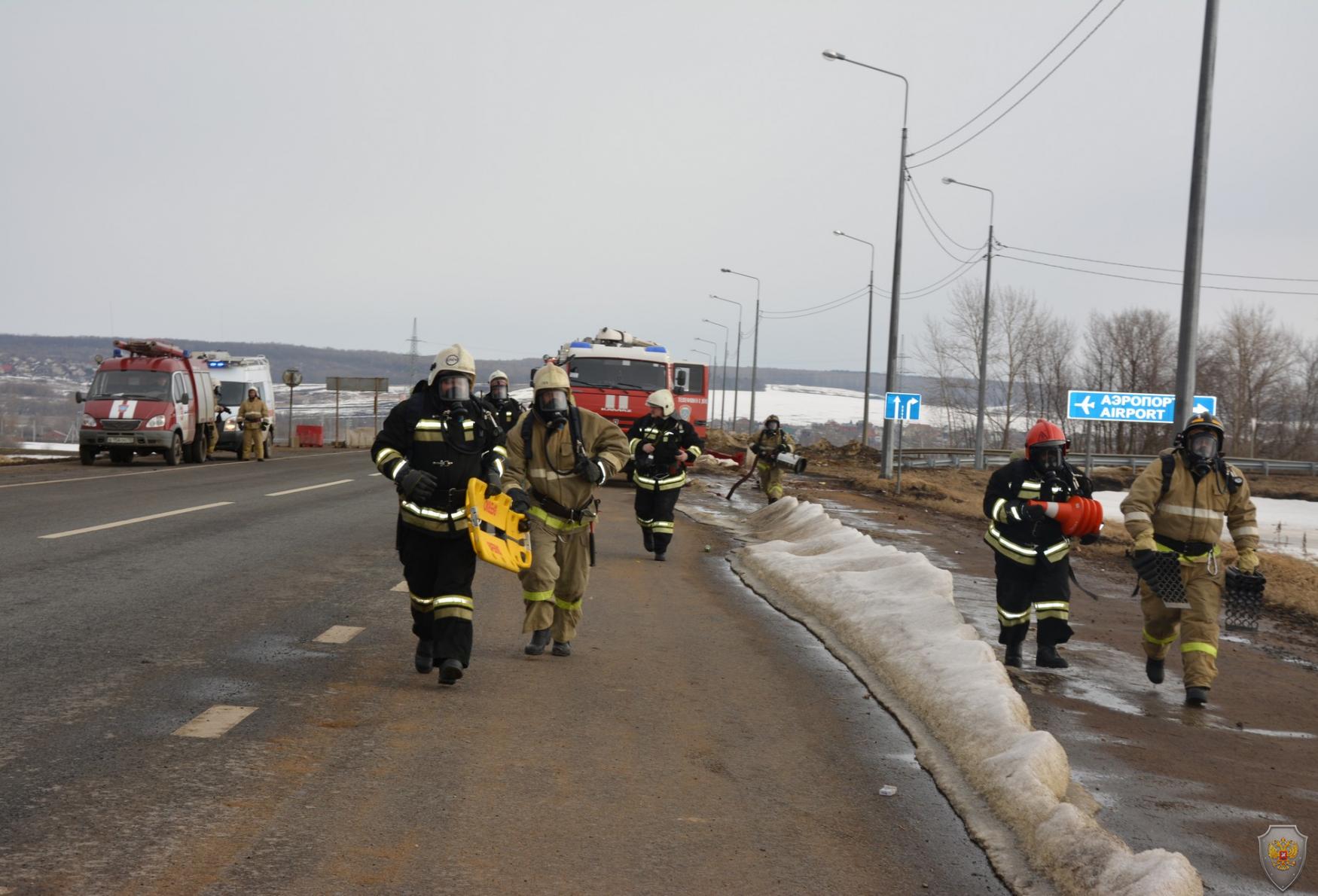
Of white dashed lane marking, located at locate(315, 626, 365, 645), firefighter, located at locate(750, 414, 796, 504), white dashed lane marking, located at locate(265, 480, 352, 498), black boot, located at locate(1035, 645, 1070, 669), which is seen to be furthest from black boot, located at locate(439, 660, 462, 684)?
firefighter, located at locate(750, 414, 796, 504)

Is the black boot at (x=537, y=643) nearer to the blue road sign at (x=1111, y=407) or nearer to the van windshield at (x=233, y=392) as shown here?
the blue road sign at (x=1111, y=407)

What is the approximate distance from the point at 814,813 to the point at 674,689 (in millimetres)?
2352

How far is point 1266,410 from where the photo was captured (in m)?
85.4

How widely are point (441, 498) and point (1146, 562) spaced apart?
15.1 ft

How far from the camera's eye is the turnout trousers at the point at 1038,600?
902 centimetres

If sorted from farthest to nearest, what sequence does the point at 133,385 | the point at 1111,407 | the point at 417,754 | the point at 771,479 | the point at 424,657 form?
the point at 1111,407 < the point at 133,385 < the point at 771,479 < the point at 424,657 < the point at 417,754

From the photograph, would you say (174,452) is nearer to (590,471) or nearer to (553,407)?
(553,407)

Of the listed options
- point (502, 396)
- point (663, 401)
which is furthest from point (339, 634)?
point (502, 396)

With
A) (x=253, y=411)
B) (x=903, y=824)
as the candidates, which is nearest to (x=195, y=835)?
(x=903, y=824)

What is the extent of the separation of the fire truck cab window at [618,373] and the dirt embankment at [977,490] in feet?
20.0

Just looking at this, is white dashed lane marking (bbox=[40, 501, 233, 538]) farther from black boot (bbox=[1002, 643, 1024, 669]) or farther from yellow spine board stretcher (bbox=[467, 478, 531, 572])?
black boot (bbox=[1002, 643, 1024, 669])

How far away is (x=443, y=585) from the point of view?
719cm

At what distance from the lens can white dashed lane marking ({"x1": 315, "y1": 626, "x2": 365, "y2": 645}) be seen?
8312mm

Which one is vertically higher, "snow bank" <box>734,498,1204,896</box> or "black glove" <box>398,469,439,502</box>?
"black glove" <box>398,469,439,502</box>
